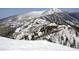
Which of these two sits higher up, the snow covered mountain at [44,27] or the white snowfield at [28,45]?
the snow covered mountain at [44,27]

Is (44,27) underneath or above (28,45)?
above

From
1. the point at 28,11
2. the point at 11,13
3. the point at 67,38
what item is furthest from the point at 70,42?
the point at 11,13

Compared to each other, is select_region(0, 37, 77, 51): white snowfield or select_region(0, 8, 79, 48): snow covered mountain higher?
select_region(0, 8, 79, 48): snow covered mountain
